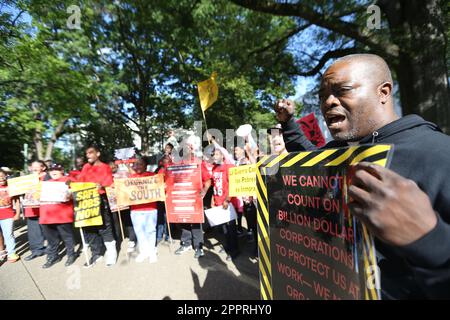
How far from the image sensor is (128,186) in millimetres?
4750

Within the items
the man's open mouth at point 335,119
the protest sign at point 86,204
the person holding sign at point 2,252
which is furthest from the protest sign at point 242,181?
the person holding sign at point 2,252

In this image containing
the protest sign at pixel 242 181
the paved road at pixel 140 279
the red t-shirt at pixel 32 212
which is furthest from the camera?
the red t-shirt at pixel 32 212

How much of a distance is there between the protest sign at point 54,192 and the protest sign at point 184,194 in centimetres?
184

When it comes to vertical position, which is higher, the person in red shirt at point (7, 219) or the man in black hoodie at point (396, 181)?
the man in black hoodie at point (396, 181)

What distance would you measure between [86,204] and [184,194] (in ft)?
5.86

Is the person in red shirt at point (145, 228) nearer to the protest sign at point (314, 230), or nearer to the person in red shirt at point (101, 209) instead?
the person in red shirt at point (101, 209)

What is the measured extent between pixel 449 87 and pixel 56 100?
29.5 ft

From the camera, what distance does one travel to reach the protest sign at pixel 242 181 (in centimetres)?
423

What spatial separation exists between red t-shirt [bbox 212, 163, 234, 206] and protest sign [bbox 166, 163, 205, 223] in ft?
1.09

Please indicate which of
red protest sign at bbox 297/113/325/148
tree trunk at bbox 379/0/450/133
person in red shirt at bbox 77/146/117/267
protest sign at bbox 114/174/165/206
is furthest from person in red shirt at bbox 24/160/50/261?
tree trunk at bbox 379/0/450/133

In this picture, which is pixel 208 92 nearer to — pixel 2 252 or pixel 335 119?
pixel 335 119

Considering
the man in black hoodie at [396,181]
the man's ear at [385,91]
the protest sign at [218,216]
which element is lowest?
the protest sign at [218,216]

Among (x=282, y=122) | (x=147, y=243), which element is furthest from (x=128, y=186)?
(x=282, y=122)

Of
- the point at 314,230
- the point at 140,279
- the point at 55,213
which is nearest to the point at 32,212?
Answer: the point at 55,213
